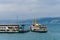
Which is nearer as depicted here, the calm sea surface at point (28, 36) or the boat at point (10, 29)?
the calm sea surface at point (28, 36)

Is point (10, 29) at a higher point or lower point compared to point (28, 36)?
higher

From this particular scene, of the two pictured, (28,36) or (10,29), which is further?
(10,29)

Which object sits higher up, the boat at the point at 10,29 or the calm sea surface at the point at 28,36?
the boat at the point at 10,29

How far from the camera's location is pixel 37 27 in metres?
47.6

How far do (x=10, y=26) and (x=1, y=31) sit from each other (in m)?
2.02

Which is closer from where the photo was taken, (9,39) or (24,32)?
(9,39)

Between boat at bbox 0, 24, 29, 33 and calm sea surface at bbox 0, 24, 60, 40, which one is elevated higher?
boat at bbox 0, 24, 29, 33

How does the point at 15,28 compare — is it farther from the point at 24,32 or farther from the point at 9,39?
the point at 9,39

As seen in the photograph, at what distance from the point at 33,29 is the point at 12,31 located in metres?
4.73

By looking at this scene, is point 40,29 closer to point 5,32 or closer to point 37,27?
point 37,27

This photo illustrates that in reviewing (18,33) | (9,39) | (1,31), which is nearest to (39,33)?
(18,33)

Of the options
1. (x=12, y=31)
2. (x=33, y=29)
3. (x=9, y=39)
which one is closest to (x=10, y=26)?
(x=12, y=31)

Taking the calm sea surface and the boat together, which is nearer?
the calm sea surface

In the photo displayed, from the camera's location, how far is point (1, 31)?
45844 millimetres
